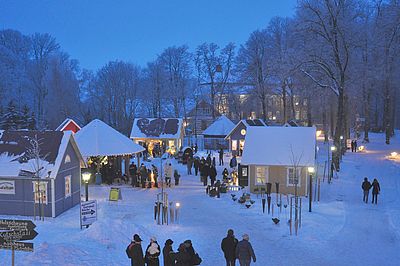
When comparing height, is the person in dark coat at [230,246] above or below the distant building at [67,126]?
below

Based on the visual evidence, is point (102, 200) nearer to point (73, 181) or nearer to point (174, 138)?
point (73, 181)

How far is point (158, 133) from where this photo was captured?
142 ft

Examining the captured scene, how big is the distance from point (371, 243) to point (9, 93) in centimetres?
5039

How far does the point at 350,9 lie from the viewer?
Answer: 34188 mm

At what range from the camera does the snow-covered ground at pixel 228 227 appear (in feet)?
42.9

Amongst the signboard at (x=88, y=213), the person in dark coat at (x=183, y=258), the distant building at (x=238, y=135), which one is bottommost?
the signboard at (x=88, y=213)

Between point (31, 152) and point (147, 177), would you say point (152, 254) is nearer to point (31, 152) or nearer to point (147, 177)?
point (31, 152)

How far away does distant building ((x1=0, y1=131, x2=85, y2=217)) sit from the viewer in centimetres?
1878

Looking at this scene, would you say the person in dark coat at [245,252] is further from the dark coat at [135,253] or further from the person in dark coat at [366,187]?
the person in dark coat at [366,187]

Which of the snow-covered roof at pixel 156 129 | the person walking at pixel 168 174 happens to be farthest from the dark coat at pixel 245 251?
the snow-covered roof at pixel 156 129

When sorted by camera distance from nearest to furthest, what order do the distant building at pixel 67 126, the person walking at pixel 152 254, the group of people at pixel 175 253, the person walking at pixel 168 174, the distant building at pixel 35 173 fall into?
the group of people at pixel 175 253
the person walking at pixel 152 254
the distant building at pixel 35 173
the person walking at pixel 168 174
the distant building at pixel 67 126

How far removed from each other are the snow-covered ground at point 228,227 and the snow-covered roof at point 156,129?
18319mm

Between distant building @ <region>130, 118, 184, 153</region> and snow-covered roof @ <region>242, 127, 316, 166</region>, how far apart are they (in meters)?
18.5

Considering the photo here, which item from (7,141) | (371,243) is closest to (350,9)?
(371,243)
